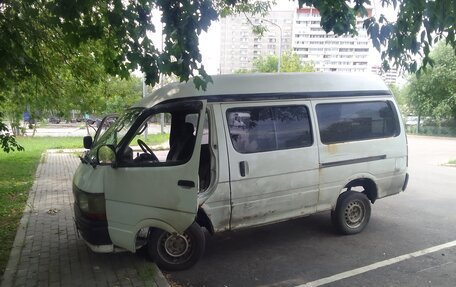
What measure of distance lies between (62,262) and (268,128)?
9.77 ft

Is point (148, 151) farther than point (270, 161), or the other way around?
point (148, 151)

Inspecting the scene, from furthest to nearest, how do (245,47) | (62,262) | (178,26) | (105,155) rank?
(245,47)
(62,262)
(105,155)
(178,26)

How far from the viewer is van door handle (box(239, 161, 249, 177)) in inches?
195

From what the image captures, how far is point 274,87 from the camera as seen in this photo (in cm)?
533

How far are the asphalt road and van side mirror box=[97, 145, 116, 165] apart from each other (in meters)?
1.48

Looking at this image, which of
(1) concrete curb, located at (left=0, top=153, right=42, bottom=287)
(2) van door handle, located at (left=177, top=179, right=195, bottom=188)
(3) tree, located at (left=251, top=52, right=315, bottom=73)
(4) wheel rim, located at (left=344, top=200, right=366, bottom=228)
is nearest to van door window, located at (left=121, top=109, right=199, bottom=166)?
(2) van door handle, located at (left=177, top=179, right=195, bottom=188)

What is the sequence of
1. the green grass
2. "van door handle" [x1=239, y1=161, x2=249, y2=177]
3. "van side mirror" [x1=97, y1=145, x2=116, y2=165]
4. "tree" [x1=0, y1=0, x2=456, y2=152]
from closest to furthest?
"tree" [x1=0, y1=0, x2=456, y2=152], "van side mirror" [x1=97, y1=145, x2=116, y2=165], "van door handle" [x1=239, y1=161, x2=249, y2=177], the green grass

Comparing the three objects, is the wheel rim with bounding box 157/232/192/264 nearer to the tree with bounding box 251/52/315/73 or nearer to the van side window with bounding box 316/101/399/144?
the van side window with bounding box 316/101/399/144

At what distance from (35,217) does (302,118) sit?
4.85 metres

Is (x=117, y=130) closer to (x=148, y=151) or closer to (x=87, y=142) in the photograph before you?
(x=148, y=151)

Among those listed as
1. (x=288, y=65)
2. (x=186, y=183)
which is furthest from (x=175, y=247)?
(x=288, y=65)

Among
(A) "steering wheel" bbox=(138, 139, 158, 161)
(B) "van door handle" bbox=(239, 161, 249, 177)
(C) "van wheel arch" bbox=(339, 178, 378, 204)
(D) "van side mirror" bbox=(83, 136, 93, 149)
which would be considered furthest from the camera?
(C) "van wheel arch" bbox=(339, 178, 378, 204)

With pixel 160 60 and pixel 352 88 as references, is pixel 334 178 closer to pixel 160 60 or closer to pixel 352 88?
pixel 352 88

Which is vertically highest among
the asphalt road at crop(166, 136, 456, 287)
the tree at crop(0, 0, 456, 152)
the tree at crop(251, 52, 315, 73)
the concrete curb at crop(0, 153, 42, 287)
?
the tree at crop(251, 52, 315, 73)
